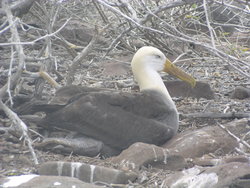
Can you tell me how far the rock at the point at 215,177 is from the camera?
136 inches

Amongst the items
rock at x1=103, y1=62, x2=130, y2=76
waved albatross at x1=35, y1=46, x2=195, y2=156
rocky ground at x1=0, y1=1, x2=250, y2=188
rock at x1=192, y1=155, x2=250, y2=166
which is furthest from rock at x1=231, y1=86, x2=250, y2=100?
rock at x1=192, y1=155, x2=250, y2=166

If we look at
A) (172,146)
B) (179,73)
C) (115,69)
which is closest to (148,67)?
(179,73)

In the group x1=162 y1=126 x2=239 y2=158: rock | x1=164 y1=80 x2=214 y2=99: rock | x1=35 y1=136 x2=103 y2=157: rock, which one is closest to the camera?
x1=162 y1=126 x2=239 y2=158: rock

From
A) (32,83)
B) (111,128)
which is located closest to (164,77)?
(32,83)

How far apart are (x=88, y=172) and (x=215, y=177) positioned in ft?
2.76

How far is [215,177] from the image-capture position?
11.6 ft

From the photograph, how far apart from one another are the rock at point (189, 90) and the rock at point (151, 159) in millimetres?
1949

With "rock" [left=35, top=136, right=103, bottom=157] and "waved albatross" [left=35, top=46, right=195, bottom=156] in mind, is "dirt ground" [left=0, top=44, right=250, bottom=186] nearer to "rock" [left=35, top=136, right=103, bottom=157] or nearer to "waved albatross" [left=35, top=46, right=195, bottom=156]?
"rock" [left=35, top=136, right=103, bottom=157]

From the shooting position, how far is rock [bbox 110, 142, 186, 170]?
13.6ft

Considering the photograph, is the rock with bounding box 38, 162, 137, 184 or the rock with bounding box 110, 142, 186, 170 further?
the rock with bounding box 110, 142, 186, 170

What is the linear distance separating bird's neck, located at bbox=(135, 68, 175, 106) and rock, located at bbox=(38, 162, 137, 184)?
159 centimetres

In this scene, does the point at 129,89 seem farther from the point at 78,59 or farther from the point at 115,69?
the point at 78,59

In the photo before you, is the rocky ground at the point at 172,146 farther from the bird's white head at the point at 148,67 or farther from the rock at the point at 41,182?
the bird's white head at the point at 148,67

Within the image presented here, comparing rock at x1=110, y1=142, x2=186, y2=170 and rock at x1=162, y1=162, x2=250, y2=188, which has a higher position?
rock at x1=162, y1=162, x2=250, y2=188
